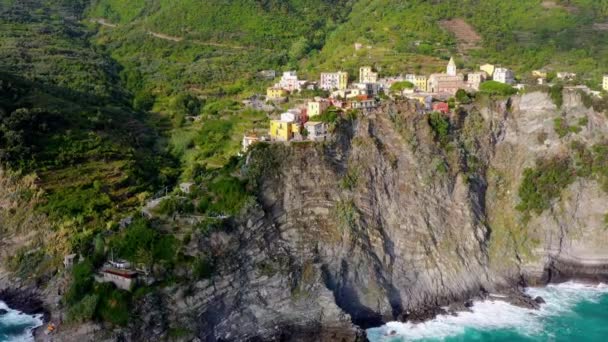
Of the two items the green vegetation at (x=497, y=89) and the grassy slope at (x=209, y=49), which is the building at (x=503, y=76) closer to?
the green vegetation at (x=497, y=89)

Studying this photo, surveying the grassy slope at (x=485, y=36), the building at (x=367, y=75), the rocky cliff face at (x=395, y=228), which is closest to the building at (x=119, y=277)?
the rocky cliff face at (x=395, y=228)

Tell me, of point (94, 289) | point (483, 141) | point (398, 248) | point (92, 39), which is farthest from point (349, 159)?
point (92, 39)

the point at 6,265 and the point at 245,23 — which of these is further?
the point at 245,23

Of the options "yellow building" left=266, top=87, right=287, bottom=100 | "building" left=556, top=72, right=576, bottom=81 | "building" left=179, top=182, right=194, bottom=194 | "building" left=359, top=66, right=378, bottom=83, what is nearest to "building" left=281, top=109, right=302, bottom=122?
"building" left=179, top=182, right=194, bottom=194

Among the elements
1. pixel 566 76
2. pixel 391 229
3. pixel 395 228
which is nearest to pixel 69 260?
pixel 391 229

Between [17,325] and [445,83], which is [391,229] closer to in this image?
[445,83]

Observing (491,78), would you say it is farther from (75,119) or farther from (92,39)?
(92,39)
